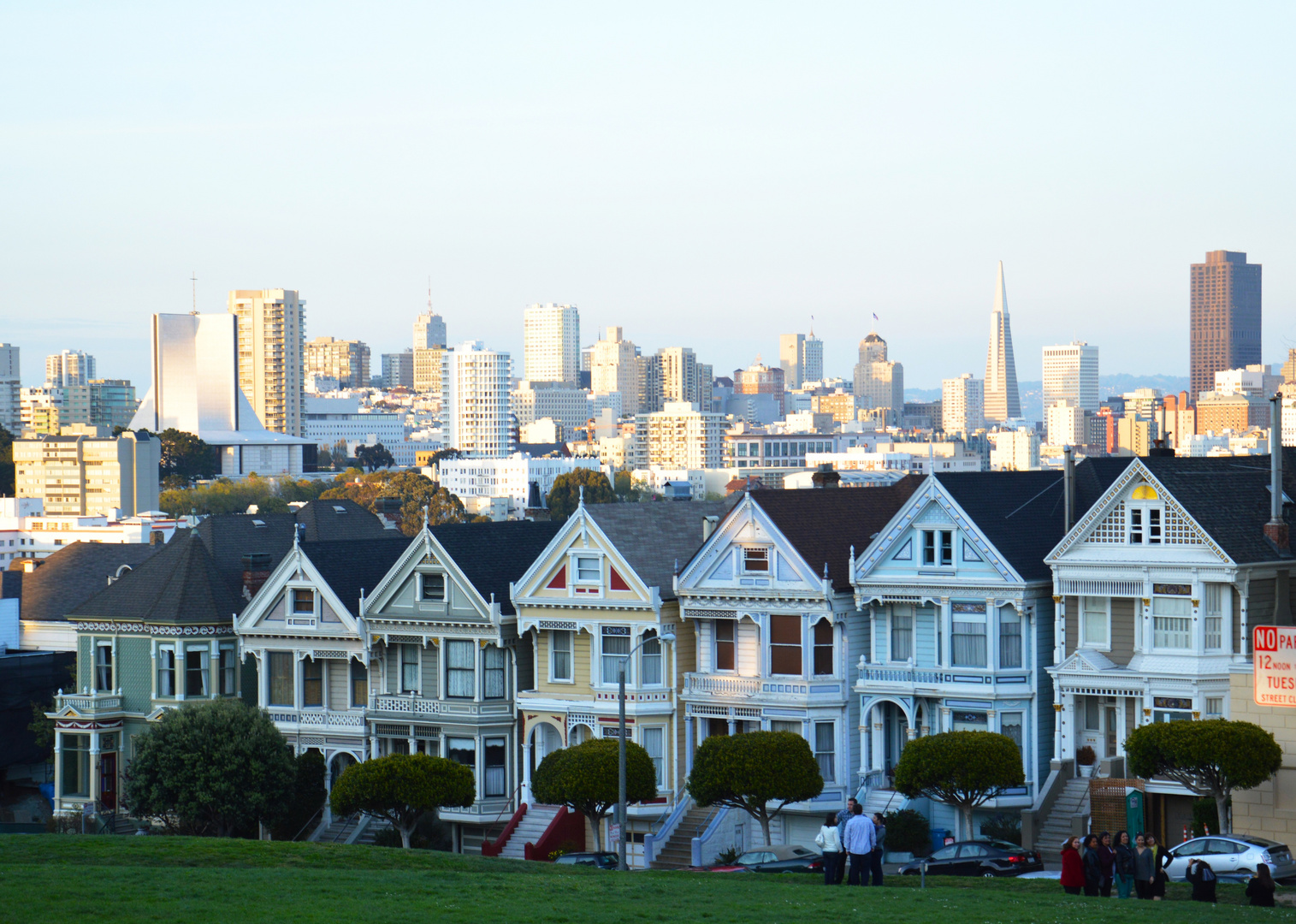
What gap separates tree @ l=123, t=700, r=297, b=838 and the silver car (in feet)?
85.2

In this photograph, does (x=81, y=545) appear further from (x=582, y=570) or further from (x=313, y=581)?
(x=582, y=570)

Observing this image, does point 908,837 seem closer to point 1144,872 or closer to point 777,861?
point 777,861

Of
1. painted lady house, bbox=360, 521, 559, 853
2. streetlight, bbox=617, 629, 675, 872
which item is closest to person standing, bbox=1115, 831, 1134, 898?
streetlight, bbox=617, 629, 675, 872

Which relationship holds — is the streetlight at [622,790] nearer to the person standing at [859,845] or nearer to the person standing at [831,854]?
the person standing at [831,854]

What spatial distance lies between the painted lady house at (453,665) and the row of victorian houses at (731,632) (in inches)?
3.2

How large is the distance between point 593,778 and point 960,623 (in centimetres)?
982

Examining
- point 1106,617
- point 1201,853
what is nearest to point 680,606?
point 1106,617

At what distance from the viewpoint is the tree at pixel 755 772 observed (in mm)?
51344

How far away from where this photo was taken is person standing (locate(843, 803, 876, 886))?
3950 cm

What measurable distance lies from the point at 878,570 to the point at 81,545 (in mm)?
37402

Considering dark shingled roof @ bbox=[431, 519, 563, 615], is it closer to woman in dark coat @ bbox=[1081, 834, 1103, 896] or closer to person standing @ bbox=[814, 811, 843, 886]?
person standing @ bbox=[814, 811, 843, 886]

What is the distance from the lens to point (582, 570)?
57.6 m

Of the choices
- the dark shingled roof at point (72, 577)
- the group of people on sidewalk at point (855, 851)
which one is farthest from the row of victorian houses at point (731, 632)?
the group of people on sidewalk at point (855, 851)

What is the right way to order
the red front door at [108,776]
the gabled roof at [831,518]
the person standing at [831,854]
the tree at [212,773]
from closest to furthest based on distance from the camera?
the person standing at [831,854] → the gabled roof at [831,518] → the tree at [212,773] → the red front door at [108,776]
